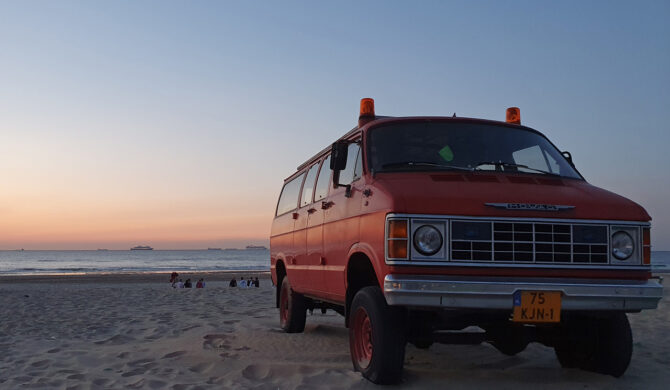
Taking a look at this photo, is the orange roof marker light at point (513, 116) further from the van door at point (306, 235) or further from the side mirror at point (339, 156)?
the van door at point (306, 235)

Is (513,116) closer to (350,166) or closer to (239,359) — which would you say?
(350,166)

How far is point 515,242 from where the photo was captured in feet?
15.0

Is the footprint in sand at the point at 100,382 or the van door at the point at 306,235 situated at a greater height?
the van door at the point at 306,235

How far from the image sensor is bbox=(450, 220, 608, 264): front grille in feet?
14.9

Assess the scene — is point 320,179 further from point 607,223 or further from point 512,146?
point 607,223

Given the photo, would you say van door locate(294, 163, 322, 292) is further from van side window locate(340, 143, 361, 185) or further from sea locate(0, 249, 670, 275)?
sea locate(0, 249, 670, 275)

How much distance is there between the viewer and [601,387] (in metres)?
5.12

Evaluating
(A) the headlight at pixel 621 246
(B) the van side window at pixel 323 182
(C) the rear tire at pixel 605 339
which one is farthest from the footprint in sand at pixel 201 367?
(A) the headlight at pixel 621 246

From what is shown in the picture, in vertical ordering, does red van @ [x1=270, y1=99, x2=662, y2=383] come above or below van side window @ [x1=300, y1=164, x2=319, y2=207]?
below

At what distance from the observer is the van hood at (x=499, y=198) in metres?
4.54

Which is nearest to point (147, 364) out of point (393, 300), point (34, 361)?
point (34, 361)

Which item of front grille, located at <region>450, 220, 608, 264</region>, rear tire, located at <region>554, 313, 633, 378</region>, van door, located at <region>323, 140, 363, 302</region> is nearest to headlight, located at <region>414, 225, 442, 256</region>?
front grille, located at <region>450, 220, 608, 264</region>

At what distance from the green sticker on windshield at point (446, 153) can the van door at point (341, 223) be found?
798mm

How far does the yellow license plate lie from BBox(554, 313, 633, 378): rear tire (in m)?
0.85
